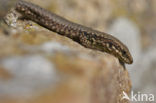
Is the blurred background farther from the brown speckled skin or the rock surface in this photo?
the rock surface

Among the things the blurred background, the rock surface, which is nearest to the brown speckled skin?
the rock surface

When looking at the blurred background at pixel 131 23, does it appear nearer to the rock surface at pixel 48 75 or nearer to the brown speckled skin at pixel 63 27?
the brown speckled skin at pixel 63 27

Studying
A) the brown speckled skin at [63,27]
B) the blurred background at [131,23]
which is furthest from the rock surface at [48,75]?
the blurred background at [131,23]

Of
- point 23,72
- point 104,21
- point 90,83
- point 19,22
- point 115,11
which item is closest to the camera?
point 23,72

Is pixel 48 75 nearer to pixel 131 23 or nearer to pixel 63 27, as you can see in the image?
pixel 63 27

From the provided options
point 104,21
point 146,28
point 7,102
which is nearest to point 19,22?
point 7,102

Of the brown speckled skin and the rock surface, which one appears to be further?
the brown speckled skin

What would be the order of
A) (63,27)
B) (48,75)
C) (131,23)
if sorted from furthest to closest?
(131,23), (63,27), (48,75)

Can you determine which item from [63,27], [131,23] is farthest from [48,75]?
[131,23]

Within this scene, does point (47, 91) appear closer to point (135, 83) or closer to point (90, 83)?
point (90, 83)
